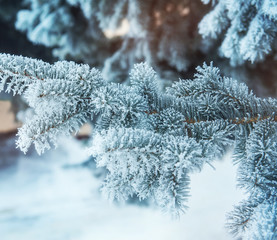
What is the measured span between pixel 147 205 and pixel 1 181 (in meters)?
2.41

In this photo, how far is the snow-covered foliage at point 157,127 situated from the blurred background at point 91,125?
1.33 ft

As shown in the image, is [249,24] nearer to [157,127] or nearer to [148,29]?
[157,127]

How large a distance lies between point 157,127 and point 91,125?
1.44 metres

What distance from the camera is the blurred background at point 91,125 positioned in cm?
176

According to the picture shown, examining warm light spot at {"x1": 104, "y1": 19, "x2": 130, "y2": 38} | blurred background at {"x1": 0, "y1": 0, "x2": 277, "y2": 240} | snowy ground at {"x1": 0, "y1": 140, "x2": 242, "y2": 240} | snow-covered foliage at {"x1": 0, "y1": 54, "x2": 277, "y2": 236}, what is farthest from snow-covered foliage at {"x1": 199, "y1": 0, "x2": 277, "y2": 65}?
snowy ground at {"x1": 0, "y1": 140, "x2": 242, "y2": 240}

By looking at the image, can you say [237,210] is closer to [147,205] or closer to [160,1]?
[160,1]

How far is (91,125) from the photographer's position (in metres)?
2.02

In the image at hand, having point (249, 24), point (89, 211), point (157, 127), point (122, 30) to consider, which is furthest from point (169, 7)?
point (89, 211)

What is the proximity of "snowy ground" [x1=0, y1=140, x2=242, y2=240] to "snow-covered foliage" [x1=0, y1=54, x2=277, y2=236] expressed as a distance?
1.72 metres

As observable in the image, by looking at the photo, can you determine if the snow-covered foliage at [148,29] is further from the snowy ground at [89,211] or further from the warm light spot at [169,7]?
the snowy ground at [89,211]

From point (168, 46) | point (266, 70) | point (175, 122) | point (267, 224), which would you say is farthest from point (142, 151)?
point (266, 70)

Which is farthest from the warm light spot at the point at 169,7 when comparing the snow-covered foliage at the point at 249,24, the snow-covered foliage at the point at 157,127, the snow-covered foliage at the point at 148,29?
the snow-covered foliage at the point at 157,127

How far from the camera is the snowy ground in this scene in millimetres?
2709

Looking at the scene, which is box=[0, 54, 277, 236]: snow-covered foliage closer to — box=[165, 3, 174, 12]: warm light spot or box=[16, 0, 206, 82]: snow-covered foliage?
box=[16, 0, 206, 82]: snow-covered foliage
